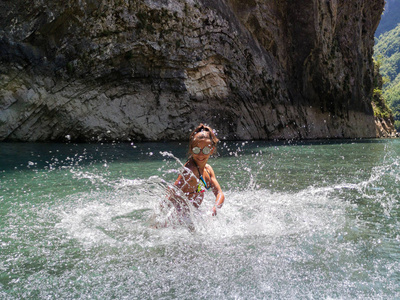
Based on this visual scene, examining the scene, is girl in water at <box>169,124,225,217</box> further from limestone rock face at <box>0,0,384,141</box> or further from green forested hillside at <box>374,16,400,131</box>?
green forested hillside at <box>374,16,400,131</box>

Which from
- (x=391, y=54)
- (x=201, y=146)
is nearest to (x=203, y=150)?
(x=201, y=146)

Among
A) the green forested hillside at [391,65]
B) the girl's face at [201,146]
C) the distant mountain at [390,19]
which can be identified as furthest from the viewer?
the distant mountain at [390,19]

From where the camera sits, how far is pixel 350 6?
30.7 meters

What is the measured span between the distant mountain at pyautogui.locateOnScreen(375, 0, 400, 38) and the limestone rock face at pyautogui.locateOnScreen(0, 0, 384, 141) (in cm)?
13754

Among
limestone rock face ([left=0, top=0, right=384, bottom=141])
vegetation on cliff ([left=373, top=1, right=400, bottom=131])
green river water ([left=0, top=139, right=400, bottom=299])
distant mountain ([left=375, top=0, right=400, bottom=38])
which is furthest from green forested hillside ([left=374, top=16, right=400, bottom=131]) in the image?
green river water ([left=0, top=139, right=400, bottom=299])

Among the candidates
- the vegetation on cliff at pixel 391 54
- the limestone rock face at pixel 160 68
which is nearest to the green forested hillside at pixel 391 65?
the vegetation on cliff at pixel 391 54

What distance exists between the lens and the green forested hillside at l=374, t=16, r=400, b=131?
90.9m

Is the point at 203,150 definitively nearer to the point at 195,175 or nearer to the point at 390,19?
the point at 195,175

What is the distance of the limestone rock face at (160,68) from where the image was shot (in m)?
15.2

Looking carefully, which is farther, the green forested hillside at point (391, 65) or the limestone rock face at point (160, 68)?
the green forested hillside at point (391, 65)

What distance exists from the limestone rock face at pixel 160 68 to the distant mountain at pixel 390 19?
451 feet

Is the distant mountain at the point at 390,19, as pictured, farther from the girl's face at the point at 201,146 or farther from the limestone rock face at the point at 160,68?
the girl's face at the point at 201,146

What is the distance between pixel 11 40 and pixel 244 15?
→ 45.7 ft

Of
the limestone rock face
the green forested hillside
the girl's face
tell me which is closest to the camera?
the girl's face
